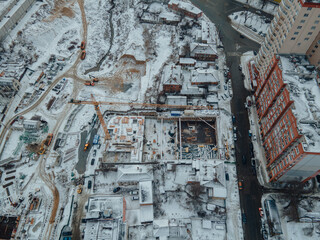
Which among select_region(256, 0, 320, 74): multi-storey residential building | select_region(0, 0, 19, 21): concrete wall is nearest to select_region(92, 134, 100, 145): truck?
select_region(256, 0, 320, 74): multi-storey residential building

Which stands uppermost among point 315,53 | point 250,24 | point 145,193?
point 250,24

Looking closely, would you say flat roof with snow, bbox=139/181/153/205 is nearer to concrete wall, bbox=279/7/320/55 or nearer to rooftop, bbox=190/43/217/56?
concrete wall, bbox=279/7/320/55

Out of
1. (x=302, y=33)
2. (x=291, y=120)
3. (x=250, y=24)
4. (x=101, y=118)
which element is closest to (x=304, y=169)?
(x=291, y=120)

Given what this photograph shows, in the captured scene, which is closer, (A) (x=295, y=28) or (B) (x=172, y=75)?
(A) (x=295, y=28)

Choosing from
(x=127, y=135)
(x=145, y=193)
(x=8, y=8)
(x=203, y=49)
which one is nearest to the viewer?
(x=145, y=193)

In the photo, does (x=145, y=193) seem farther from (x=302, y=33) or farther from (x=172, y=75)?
(x=302, y=33)

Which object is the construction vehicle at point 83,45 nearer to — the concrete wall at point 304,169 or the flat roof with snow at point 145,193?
the flat roof with snow at point 145,193

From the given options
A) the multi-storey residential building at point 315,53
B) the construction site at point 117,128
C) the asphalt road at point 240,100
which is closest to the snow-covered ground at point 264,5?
the asphalt road at point 240,100
